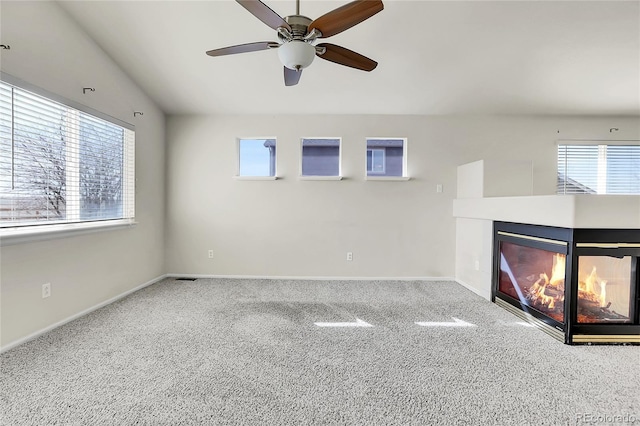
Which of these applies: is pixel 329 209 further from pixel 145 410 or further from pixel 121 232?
pixel 145 410

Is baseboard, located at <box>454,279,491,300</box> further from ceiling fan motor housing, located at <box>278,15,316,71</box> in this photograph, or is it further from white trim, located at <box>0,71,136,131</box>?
white trim, located at <box>0,71,136,131</box>

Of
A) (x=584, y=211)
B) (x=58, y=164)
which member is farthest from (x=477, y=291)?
(x=58, y=164)

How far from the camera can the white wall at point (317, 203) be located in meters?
3.94

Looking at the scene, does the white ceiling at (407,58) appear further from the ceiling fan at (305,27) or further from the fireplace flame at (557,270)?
the fireplace flame at (557,270)

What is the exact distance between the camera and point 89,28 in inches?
105

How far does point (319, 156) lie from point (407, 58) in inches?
65.6

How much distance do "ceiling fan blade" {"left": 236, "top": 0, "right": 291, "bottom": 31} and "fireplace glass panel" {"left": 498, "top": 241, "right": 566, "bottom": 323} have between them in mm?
2722

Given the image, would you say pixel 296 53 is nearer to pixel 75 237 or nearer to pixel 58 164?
pixel 58 164

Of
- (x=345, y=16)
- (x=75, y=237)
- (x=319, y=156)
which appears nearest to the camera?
(x=345, y=16)

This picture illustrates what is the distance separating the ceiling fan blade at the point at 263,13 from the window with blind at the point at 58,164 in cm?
197

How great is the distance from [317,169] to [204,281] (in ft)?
7.23

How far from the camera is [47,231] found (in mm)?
2264

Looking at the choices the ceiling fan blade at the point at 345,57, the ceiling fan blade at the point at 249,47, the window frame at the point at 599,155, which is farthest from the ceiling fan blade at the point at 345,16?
the window frame at the point at 599,155

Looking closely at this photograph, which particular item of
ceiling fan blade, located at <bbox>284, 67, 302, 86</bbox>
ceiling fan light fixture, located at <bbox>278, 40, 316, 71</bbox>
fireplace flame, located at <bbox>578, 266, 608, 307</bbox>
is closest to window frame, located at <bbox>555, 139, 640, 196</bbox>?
fireplace flame, located at <bbox>578, 266, 608, 307</bbox>
